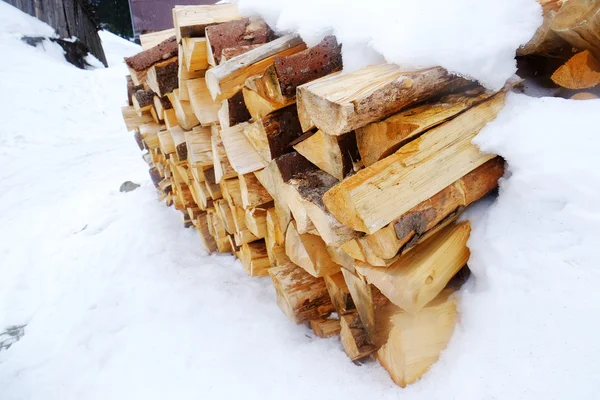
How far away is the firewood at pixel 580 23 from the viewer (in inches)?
42.4

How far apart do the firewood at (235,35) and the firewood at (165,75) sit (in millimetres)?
613

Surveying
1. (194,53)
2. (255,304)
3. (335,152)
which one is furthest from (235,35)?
(255,304)

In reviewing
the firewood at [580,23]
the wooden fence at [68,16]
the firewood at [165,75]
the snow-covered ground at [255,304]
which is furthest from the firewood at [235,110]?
the wooden fence at [68,16]

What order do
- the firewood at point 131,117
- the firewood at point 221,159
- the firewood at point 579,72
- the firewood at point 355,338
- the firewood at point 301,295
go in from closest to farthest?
the firewood at point 579,72, the firewood at point 355,338, the firewood at point 301,295, the firewood at point 221,159, the firewood at point 131,117

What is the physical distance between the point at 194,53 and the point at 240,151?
1.74 ft

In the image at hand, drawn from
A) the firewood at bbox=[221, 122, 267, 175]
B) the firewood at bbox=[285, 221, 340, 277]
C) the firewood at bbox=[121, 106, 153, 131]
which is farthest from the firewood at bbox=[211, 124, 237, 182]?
the firewood at bbox=[121, 106, 153, 131]

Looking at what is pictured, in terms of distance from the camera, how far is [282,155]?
5.00 feet

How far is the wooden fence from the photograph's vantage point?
10469 millimetres

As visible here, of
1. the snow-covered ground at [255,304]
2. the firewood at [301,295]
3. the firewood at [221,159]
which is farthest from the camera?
the firewood at [221,159]

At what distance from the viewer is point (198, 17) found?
1840 mm

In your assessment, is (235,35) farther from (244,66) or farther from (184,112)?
(184,112)

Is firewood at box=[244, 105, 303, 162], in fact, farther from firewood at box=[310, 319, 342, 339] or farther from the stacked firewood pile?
firewood at box=[310, 319, 342, 339]

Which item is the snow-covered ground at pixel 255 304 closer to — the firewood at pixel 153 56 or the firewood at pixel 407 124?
the firewood at pixel 407 124

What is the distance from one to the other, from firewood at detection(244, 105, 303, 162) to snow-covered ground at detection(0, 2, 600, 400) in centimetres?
67
